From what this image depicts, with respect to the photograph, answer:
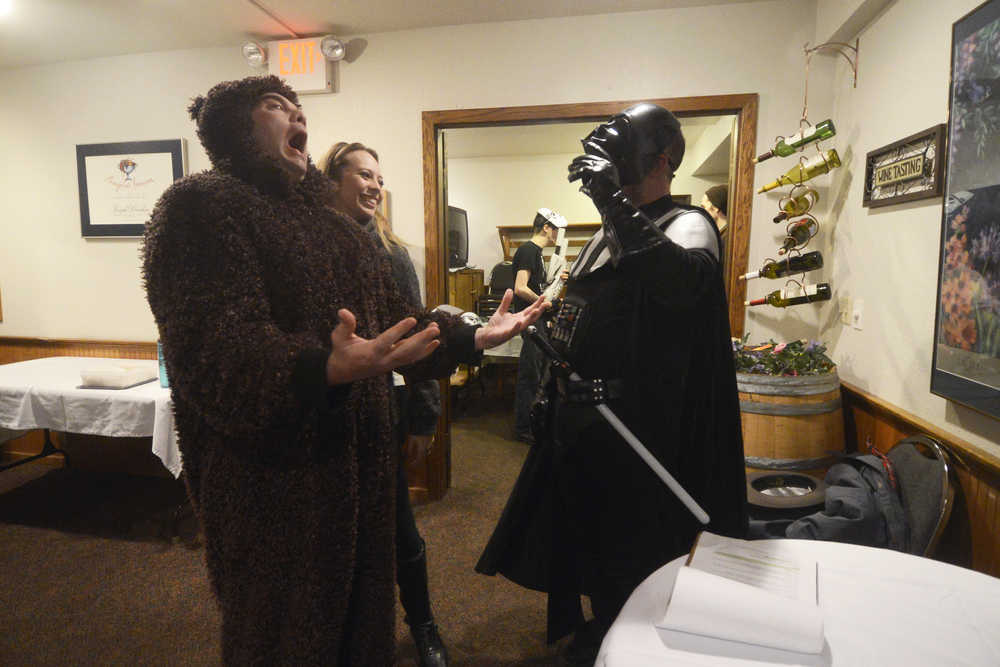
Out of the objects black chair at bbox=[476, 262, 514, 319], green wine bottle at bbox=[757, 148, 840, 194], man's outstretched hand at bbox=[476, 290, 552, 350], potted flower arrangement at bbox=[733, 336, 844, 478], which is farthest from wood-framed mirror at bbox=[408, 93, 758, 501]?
black chair at bbox=[476, 262, 514, 319]

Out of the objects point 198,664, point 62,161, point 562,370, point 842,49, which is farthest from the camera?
point 62,161

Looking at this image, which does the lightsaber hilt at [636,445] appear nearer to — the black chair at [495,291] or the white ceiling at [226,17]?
the white ceiling at [226,17]

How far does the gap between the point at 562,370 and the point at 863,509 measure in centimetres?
103

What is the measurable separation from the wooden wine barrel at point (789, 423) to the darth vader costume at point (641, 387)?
62cm

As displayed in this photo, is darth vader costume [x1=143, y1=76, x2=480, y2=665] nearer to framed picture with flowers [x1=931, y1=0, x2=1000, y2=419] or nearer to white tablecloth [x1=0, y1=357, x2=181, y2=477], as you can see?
framed picture with flowers [x1=931, y1=0, x2=1000, y2=419]

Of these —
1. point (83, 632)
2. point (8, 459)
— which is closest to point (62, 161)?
point (8, 459)

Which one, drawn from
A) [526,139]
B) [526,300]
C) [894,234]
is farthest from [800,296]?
[526,139]

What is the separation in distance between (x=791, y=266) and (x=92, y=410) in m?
3.12

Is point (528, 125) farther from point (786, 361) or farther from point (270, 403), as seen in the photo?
point (270, 403)

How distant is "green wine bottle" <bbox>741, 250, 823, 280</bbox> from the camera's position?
6.72ft

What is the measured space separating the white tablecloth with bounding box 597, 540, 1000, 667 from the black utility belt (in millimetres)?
425

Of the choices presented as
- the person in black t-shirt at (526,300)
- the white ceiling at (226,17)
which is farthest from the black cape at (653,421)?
the person in black t-shirt at (526,300)

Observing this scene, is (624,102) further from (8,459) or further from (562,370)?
(8,459)

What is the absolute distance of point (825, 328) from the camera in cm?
220
